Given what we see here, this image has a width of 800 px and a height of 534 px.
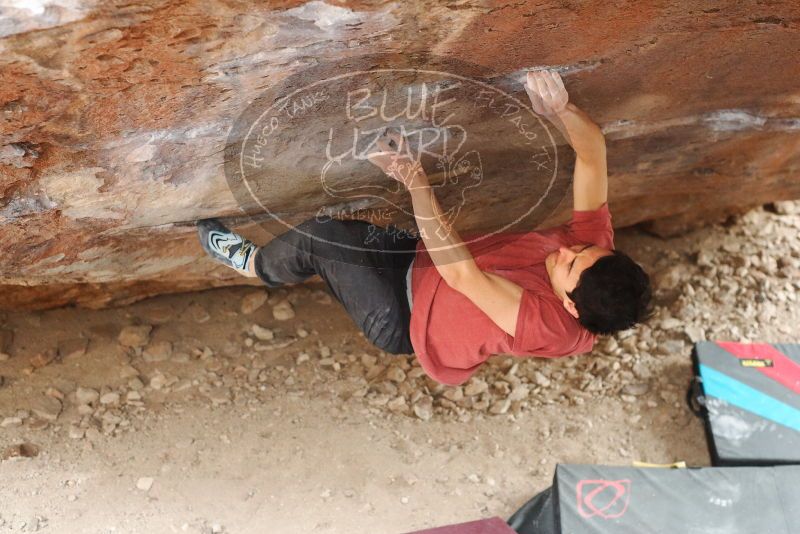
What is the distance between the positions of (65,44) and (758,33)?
1599 mm

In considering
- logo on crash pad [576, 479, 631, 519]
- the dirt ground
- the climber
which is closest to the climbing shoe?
the climber

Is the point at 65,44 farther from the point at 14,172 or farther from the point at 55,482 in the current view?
the point at 55,482

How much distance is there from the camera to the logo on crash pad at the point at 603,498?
2635mm

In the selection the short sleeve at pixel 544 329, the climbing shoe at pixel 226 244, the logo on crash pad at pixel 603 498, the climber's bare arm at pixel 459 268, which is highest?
the climber's bare arm at pixel 459 268

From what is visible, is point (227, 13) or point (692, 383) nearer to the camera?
point (227, 13)

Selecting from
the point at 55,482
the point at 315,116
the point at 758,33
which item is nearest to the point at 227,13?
the point at 315,116

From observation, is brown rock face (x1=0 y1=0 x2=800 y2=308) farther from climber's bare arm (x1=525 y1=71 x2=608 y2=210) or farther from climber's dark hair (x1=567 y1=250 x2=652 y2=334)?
climber's dark hair (x1=567 y1=250 x2=652 y2=334)

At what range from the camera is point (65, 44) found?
1.55m

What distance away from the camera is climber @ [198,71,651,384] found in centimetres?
203

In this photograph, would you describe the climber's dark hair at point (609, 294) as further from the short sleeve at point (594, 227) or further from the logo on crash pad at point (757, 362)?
the logo on crash pad at point (757, 362)

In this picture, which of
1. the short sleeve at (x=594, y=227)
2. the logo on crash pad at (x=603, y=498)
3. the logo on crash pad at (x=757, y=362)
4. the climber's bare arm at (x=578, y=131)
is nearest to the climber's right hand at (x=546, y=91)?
the climber's bare arm at (x=578, y=131)

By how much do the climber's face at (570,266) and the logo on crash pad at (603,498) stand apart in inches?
34.3

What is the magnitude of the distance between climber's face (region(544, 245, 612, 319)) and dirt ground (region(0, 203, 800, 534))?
1078 millimetres

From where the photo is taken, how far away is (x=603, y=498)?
267 centimetres
